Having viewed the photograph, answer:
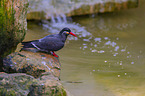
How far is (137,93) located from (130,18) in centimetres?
469

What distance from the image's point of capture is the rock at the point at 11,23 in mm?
3607

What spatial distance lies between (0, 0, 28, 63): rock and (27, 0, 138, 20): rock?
154 inches

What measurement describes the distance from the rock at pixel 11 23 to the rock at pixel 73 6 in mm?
3921

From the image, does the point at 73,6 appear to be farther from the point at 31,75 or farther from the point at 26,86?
the point at 26,86

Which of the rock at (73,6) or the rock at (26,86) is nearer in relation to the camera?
the rock at (26,86)

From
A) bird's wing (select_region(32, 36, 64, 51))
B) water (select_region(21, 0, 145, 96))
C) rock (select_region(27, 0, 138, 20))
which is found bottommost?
Answer: water (select_region(21, 0, 145, 96))

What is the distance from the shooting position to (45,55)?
4336mm

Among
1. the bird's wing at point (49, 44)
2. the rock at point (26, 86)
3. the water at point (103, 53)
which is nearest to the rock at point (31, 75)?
the rock at point (26, 86)

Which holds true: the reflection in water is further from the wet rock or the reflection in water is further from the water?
the wet rock

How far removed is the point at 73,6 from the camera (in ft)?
27.1

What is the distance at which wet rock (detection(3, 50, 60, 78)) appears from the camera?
382 centimetres

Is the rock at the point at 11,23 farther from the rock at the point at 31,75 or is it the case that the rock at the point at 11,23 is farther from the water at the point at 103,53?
the water at the point at 103,53

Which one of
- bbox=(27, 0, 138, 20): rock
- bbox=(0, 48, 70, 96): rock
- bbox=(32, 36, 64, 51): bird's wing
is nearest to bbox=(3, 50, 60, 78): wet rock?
bbox=(0, 48, 70, 96): rock

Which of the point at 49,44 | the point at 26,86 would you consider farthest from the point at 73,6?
Answer: the point at 26,86
